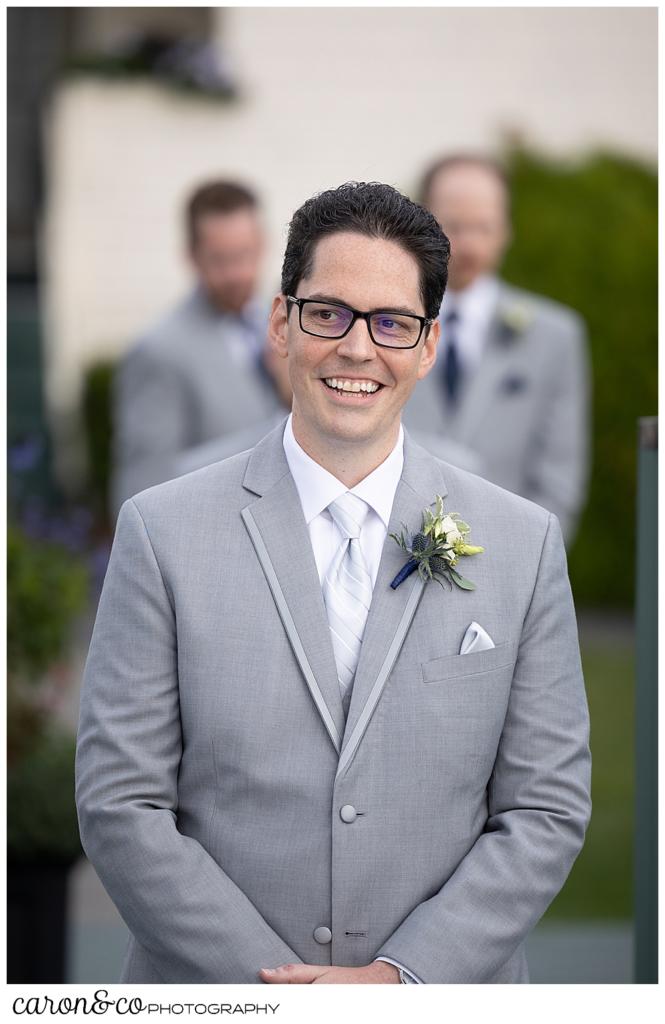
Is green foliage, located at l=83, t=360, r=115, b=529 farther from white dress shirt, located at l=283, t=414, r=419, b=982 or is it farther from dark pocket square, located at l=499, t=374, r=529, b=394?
white dress shirt, located at l=283, t=414, r=419, b=982

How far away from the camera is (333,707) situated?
2320mm

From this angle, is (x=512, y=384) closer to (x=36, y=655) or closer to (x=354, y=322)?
(x=36, y=655)

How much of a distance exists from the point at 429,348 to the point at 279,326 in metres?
0.25

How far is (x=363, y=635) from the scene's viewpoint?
7.79 feet

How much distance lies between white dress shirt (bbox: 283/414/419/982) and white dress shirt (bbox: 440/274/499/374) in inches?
112

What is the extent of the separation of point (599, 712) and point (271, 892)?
561 cm

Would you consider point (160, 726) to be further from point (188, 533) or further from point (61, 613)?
point (61, 613)

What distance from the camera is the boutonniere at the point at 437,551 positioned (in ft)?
7.78

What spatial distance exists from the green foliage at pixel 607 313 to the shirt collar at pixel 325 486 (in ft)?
25.6

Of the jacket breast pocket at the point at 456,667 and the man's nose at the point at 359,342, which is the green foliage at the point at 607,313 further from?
the man's nose at the point at 359,342

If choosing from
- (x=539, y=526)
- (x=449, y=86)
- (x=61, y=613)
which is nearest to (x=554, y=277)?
(x=449, y=86)

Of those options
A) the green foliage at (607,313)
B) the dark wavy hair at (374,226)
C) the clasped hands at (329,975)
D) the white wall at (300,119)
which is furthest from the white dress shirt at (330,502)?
the white wall at (300,119)

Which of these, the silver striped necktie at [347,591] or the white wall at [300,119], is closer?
the silver striped necktie at [347,591]

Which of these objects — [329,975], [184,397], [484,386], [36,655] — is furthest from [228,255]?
[329,975]
